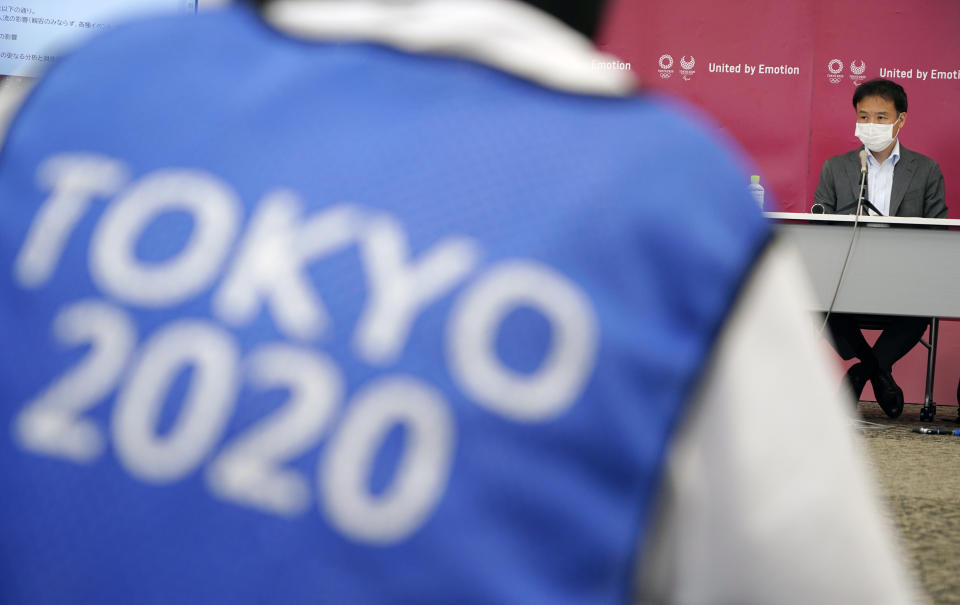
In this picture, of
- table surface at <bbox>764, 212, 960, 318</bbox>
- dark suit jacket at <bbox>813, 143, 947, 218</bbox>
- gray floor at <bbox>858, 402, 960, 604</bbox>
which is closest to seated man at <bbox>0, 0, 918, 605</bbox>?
gray floor at <bbox>858, 402, 960, 604</bbox>

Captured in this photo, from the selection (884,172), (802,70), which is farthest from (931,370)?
(802,70)

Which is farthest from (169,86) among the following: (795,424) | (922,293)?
(922,293)

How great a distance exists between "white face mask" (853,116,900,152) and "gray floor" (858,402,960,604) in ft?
4.33

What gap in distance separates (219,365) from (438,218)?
110 millimetres

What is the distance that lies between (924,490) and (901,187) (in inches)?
→ 99.7

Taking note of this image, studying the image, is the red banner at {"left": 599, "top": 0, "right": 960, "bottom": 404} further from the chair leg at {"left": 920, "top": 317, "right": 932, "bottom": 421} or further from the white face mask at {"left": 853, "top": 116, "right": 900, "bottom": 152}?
the chair leg at {"left": 920, "top": 317, "right": 932, "bottom": 421}

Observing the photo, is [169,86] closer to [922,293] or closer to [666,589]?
[666,589]

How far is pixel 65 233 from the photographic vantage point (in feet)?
1.50

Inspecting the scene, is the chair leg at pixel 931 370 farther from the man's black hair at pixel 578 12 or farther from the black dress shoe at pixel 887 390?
the man's black hair at pixel 578 12

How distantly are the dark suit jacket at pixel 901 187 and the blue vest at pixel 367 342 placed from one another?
4.68 metres

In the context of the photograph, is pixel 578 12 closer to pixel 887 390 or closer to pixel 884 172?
pixel 887 390

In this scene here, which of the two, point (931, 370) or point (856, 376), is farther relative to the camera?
point (856, 376)

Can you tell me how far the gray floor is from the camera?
1903 mm

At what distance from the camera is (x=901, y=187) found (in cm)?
487
